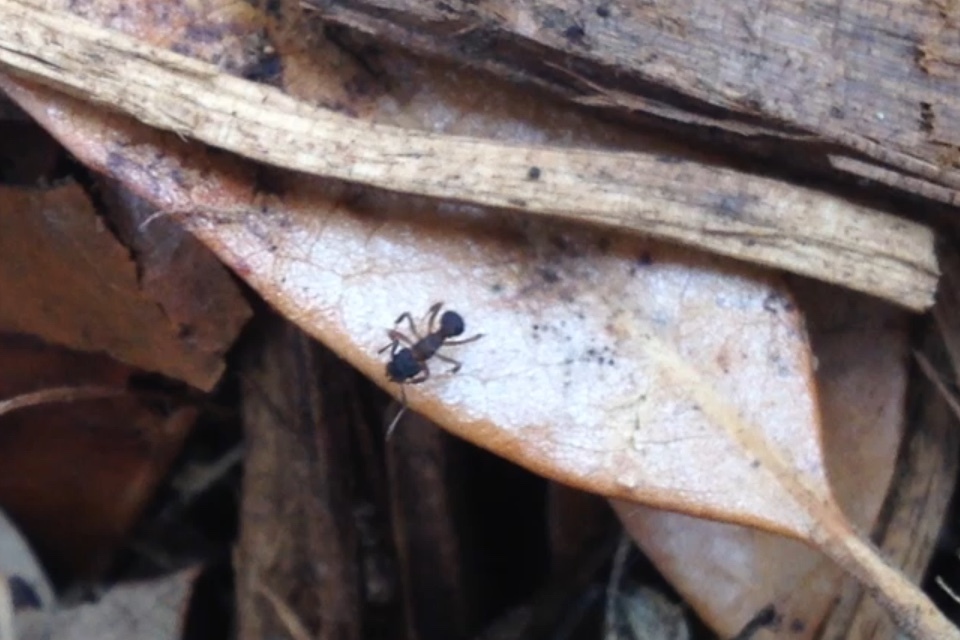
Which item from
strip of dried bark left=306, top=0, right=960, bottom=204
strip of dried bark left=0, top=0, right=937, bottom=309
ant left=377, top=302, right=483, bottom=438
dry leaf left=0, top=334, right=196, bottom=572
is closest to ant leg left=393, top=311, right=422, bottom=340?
ant left=377, top=302, right=483, bottom=438

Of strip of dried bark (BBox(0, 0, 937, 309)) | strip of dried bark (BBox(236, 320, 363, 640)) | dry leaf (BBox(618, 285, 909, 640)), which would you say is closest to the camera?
strip of dried bark (BBox(0, 0, 937, 309))

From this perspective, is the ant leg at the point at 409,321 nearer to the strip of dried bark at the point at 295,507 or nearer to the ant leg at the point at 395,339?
the ant leg at the point at 395,339

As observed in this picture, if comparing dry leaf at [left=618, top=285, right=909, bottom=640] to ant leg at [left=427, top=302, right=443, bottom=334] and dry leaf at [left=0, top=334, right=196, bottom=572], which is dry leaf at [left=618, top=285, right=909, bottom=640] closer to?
ant leg at [left=427, top=302, right=443, bottom=334]

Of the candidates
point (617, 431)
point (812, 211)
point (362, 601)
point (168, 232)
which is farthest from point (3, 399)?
point (812, 211)

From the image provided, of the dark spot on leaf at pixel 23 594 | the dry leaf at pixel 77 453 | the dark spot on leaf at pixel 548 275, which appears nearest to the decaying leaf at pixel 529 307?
the dark spot on leaf at pixel 548 275

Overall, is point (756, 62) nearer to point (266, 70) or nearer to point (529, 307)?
point (529, 307)

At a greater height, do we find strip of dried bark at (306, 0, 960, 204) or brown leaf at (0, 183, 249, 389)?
strip of dried bark at (306, 0, 960, 204)
